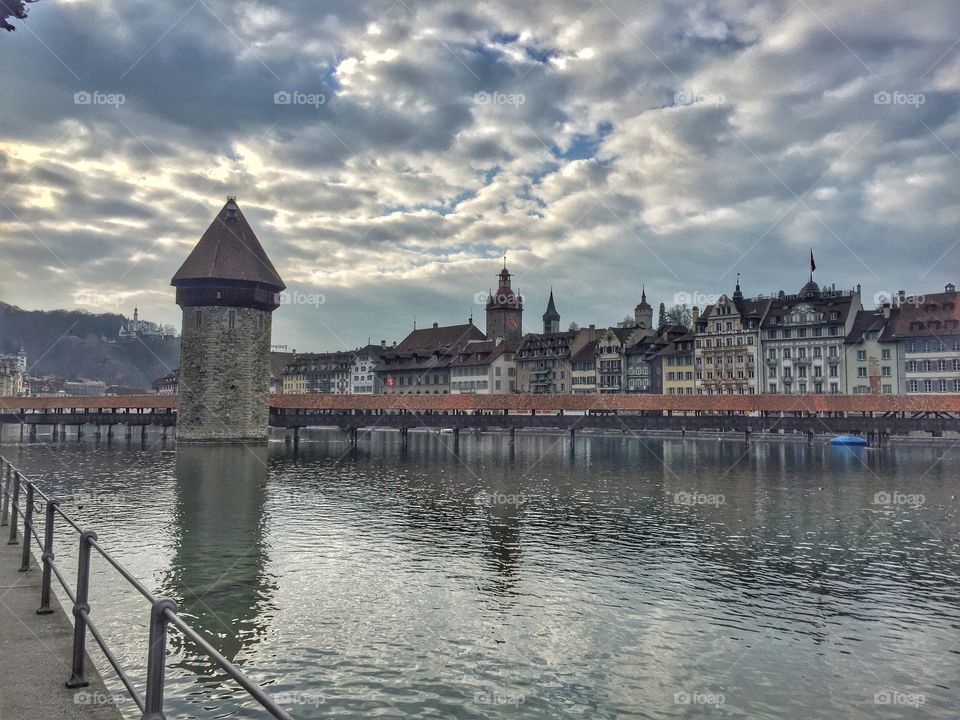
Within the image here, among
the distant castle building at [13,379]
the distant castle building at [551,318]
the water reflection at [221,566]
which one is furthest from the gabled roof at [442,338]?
the water reflection at [221,566]

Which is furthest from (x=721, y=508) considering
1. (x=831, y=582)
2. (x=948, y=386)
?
(x=948, y=386)

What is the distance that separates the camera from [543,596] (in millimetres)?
13453

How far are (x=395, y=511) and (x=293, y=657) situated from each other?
13.0 metres

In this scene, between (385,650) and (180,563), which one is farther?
(180,563)

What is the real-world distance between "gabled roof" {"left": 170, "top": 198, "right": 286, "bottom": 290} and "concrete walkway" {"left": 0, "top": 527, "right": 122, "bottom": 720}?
1984 inches

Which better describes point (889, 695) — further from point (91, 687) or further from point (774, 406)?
point (774, 406)

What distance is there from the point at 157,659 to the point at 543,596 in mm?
10813

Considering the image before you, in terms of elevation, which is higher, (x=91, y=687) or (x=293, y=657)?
(x=91, y=687)

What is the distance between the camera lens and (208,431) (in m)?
53.7

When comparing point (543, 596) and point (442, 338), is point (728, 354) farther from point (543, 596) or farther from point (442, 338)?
point (543, 596)

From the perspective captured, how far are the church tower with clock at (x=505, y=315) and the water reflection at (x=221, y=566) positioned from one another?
289 feet

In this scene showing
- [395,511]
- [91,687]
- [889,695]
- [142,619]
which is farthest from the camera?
[395,511]

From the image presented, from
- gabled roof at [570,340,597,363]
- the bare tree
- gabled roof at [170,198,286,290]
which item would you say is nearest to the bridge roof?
gabled roof at [170,198,286,290]

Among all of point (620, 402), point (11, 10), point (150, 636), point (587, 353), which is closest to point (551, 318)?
point (587, 353)
